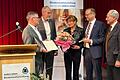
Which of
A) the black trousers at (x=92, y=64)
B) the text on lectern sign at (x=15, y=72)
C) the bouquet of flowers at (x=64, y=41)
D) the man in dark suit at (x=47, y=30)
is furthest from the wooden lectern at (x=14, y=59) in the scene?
the black trousers at (x=92, y=64)

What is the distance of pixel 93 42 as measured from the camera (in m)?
4.37

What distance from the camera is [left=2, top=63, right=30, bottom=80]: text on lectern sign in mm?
2592

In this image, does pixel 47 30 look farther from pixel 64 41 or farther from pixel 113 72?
pixel 113 72

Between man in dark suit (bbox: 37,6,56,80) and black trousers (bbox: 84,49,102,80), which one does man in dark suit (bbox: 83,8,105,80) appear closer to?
black trousers (bbox: 84,49,102,80)

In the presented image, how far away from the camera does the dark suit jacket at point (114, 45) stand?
12.7ft

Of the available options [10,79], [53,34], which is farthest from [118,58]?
[10,79]

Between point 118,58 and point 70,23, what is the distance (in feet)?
3.72

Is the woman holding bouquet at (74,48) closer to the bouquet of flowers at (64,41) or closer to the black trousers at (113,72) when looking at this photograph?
the bouquet of flowers at (64,41)

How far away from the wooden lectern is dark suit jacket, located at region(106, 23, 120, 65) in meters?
1.55

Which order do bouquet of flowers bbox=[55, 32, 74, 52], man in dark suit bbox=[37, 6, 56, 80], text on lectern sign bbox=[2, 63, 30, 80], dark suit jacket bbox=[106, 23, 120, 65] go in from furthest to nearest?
man in dark suit bbox=[37, 6, 56, 80]
bouquet of flowers bbox=[55, 32, 74, 52]
dark suit jacket bbox=[106, 23, 120, 65]
text on lectern sign bbox=[2, 63, 30, 80]

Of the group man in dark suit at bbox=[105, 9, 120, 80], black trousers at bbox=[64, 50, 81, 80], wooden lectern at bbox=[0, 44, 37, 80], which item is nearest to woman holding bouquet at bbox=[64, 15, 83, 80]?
black trousers at bbox=[64, 50, 81, 80]

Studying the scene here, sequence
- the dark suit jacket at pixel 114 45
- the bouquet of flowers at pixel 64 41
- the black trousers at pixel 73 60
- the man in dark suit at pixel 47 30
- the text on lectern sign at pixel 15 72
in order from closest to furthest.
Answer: the text on lectern sign at pixel 15 72 < the dark suit jacket at pixel 114 45 < the bouquet of flowers at pixel 64 41 < the man in dark suit at pixel 47 30 < the black trousers at pixel 73 60

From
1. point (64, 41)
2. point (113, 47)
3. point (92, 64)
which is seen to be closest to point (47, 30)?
point (64, 41)

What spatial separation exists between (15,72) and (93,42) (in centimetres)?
201
